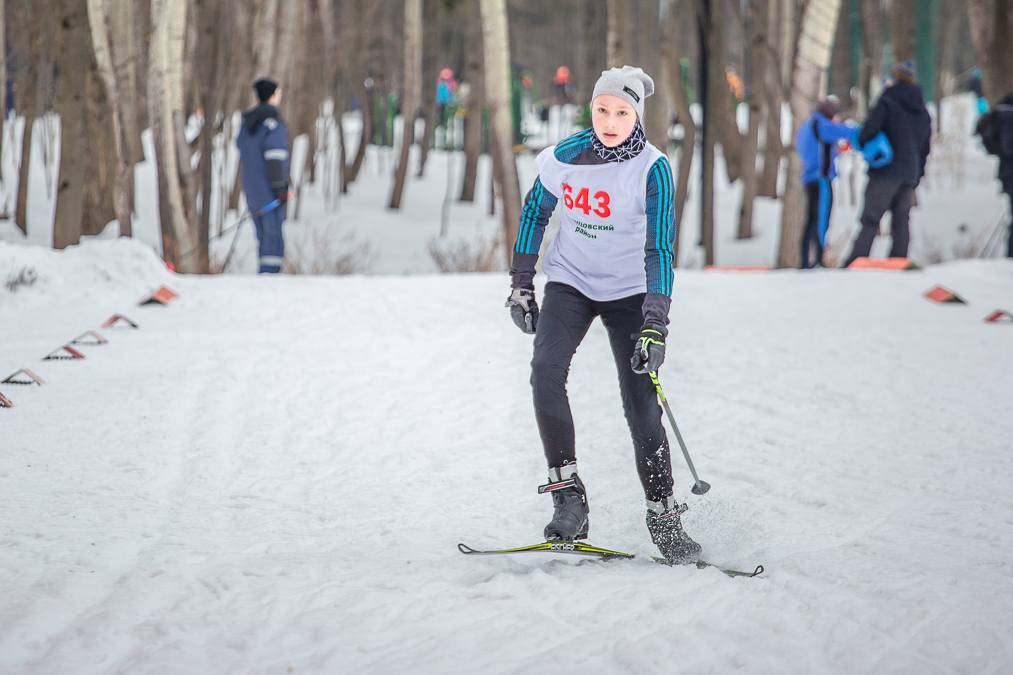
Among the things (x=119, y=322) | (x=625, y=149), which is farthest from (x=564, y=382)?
(x=119, y=322)

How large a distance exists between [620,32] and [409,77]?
7938mm

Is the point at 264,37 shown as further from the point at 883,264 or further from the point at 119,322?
the point at 883,264

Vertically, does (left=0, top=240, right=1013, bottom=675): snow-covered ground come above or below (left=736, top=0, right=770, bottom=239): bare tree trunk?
below

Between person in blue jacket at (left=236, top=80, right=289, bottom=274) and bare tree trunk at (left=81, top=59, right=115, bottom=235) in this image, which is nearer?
person in blue jacket at (left=236, top=80, right=289, bottom=274)

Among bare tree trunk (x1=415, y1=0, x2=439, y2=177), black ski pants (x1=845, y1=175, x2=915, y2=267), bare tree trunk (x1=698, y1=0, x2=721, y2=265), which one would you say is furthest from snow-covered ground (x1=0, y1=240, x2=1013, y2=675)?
bare tree trunk (x1=415, y1=0, x2=439, y2=177)

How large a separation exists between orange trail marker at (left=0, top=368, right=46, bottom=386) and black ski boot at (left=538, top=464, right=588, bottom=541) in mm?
3373

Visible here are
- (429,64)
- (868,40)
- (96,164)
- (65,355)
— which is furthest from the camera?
(429,64)

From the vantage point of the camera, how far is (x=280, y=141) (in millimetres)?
8336

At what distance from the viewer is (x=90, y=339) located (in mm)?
6191

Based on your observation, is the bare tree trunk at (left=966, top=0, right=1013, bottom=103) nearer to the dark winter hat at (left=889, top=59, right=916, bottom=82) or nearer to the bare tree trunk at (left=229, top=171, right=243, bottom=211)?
the dark winter hat at (left=889, top=59, right=916, bottom=82)

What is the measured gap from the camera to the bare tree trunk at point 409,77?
15.5 metres

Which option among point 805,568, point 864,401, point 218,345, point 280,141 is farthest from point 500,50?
point 805,568

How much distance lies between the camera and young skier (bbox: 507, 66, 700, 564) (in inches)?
121

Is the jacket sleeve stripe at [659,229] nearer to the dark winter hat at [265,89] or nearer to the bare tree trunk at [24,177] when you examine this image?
the dark winter hat at [265,89]
